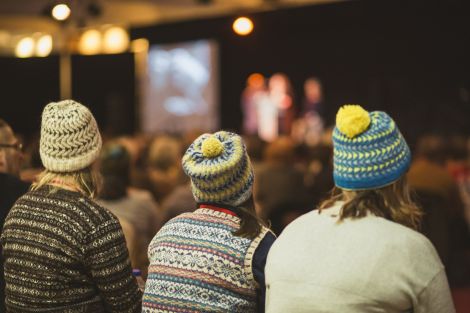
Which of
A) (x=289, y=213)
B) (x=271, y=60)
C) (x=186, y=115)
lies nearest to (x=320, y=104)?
(x=271, y=60)

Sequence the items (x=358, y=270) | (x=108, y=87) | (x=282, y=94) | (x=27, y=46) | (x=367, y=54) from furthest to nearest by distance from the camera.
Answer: (x=282, y=94) → (x=108, y=87) → (x=27, y=46) → (x=367, y=54) → (x=358, y=270)

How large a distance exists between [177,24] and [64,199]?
11846 mm

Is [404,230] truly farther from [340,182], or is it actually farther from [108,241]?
[108,241]

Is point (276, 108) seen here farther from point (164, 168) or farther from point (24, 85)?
point (164, 168)

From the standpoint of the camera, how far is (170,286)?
227 cm

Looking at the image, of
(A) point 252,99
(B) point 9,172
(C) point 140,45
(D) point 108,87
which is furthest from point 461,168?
(D) point 108,87

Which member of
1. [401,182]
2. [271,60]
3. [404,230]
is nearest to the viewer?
[404,230]

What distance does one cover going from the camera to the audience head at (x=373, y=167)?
1.95 meters

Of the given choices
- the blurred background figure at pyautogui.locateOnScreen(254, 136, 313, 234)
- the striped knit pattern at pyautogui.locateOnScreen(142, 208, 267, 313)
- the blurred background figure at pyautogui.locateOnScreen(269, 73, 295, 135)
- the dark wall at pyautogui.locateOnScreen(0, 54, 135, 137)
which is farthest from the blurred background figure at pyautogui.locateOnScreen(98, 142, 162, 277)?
the blurred background figure at pyautogui.locateOnScreen(269, 73, 295, 135)

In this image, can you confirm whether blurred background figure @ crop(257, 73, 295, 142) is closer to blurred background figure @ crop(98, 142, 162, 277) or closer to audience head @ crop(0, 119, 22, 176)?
blurred background figure @ crop(98, 142, 162, 277)

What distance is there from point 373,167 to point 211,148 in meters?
0.55

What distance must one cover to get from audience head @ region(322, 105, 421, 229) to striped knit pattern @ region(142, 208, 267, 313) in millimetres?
396

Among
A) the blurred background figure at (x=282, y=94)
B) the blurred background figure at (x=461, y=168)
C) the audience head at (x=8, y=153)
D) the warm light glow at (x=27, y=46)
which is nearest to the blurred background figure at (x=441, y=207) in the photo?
the blurred background figure at (x=461, y=168)

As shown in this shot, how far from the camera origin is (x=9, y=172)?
3312 millimetres
